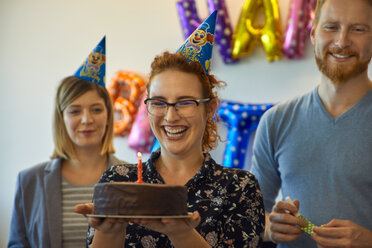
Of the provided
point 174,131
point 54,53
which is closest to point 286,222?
point 174,131

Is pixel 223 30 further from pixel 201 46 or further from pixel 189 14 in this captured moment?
pixel 201 46

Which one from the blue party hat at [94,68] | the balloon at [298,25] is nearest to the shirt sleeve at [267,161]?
the blue party hat at [94,68]

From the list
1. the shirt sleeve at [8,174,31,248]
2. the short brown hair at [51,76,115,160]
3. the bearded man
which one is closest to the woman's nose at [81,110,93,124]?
the short brown hair at [51,76,115,160]

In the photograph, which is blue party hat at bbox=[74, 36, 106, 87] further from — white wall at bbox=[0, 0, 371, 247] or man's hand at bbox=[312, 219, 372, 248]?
man's hand at bbox=[312, 219, 372, 248]

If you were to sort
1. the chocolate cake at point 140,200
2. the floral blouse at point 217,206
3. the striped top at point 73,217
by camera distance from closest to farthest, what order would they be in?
the chocolate cake at point 140,200
the floral blouse at point 217,206
the striped top at point 73,217

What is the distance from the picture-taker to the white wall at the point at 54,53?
362 centimetres

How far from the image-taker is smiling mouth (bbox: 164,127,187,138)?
144 cm

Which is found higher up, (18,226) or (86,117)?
(86,117)

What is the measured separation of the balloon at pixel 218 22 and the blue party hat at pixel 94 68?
0.94m

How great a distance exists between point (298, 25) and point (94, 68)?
1.36 metres

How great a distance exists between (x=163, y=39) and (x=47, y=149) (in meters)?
1.39

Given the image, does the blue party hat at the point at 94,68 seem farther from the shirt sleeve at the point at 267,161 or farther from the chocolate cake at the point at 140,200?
the chocolate cake at the point at 140,200

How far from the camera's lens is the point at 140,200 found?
1097mm

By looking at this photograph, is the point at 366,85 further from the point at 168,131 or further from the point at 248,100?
the point at 248,100
